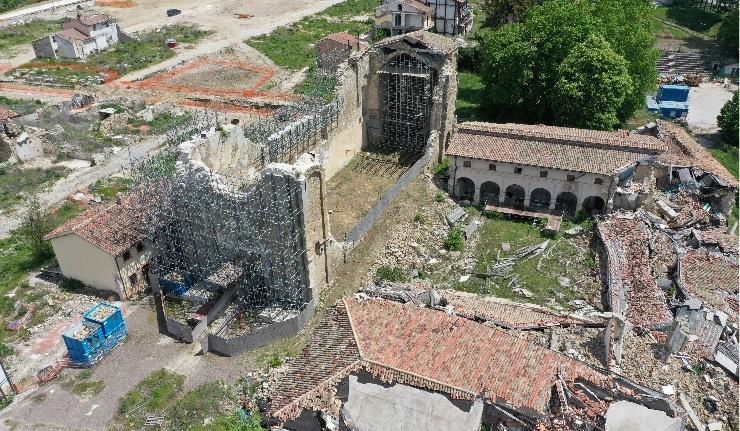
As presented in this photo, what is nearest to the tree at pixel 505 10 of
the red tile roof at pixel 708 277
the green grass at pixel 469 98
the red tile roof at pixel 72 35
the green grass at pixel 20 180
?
the green grass at pixel 469 98

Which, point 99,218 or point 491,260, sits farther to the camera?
point 491,260

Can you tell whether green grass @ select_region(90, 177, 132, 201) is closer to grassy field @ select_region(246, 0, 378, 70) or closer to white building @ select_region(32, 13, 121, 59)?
grassy field @ select_region(246, 0, 378, 70)

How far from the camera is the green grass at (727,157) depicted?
144 feet

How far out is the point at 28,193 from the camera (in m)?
41.1

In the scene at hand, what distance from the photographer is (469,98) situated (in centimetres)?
5594

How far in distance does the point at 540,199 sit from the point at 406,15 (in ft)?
138

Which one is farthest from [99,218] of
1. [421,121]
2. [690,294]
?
[690,294]

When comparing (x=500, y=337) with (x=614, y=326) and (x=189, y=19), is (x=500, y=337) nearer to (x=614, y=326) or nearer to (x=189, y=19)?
(x=614, y=326)

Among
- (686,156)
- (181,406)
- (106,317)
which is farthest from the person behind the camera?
(686,156)

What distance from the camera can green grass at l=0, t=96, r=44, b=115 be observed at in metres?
53.3

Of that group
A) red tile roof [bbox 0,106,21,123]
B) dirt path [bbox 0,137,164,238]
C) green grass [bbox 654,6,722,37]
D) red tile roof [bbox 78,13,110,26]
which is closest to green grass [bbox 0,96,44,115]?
red tile roof [bbox 0,106,21,123]

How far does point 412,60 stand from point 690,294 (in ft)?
77.4

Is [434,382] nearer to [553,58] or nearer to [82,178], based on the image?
[553,58]

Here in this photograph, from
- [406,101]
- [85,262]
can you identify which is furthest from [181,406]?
[406,101]
